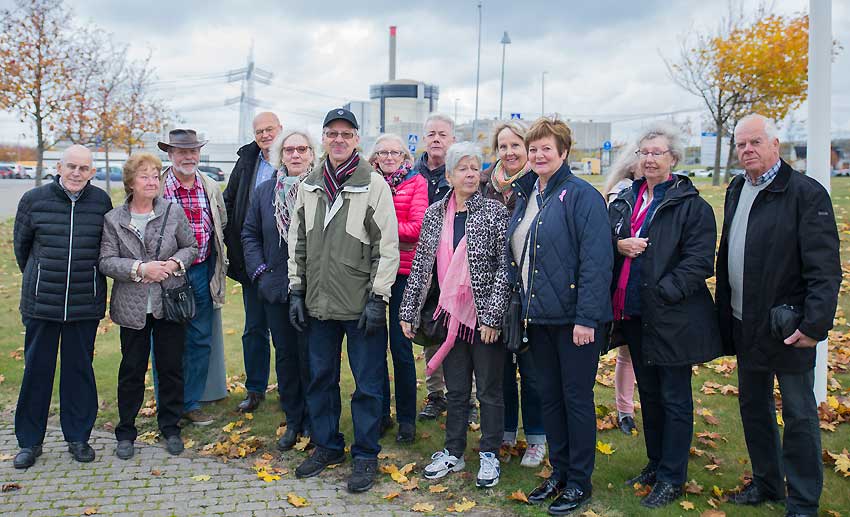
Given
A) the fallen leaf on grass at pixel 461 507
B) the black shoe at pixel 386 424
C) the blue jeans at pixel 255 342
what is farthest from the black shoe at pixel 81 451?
the fallen leaf on grass at pixel 461 507

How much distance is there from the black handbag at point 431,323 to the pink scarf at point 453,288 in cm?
5

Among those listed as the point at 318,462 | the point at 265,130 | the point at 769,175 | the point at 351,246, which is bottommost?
the point at 318,462

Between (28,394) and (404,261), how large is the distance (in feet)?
9.63

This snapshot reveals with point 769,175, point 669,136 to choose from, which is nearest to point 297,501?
point 669,136

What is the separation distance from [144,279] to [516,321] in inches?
108

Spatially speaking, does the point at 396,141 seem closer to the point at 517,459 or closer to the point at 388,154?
the point at 388,154

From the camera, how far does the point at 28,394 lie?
16.7 feet

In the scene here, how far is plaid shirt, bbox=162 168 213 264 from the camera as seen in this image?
222 inches

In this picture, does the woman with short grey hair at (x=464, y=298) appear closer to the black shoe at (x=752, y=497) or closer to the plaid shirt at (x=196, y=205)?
the black shoe at (x=752, y=497)

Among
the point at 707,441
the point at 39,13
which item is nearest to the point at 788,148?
the point at 39,13

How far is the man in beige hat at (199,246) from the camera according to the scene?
5652 millimetres

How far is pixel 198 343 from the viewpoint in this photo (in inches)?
234

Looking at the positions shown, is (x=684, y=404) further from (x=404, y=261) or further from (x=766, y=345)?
(x=404, y=261)

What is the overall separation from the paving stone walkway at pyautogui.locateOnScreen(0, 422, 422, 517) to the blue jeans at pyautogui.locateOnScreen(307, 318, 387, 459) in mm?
358
